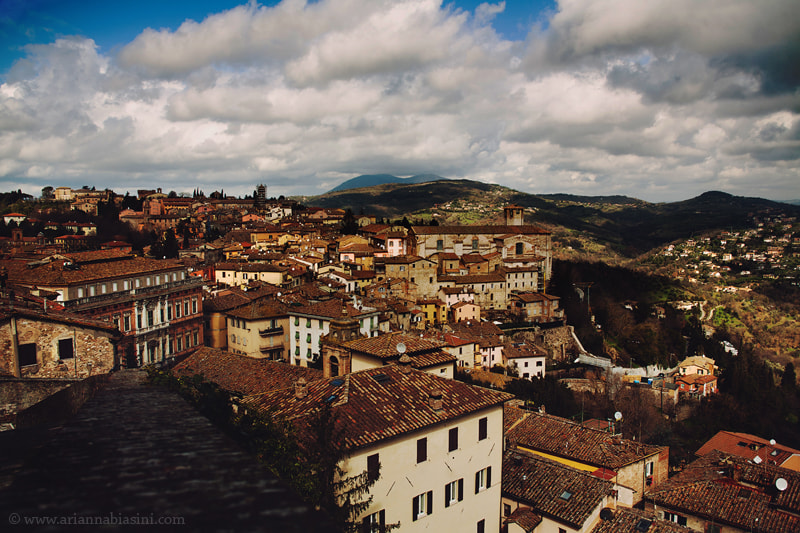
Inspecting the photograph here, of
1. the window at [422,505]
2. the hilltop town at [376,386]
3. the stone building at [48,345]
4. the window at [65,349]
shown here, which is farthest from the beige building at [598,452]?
the window at [65,349]

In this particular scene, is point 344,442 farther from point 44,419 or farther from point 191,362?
point 191,362

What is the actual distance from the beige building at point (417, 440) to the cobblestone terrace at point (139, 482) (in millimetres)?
8582

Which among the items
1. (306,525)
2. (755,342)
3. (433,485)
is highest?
(306,525)

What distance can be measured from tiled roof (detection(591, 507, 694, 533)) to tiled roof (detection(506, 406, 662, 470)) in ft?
12.7

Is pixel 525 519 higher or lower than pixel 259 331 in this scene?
lower

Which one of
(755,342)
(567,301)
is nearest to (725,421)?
(567,301)

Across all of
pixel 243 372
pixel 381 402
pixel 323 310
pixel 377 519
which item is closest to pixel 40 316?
pixel 243 372

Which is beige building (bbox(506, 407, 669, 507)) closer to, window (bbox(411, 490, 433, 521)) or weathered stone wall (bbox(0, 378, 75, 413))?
window (bbox(411, 490, 433, 521))

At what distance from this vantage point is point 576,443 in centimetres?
2352

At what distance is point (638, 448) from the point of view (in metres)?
23.9

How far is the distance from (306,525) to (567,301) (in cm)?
7425

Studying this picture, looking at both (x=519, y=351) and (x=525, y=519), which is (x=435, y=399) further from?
(x=519, y=351)

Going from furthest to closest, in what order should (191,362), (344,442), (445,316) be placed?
1. (445,316)
2. (191,362)
3. (344,442)

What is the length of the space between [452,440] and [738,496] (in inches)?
610
